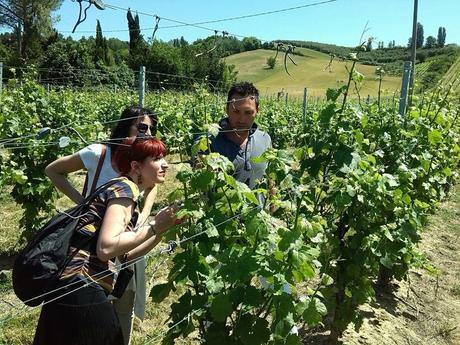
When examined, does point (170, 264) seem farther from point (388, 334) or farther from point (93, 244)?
point (93, 244)

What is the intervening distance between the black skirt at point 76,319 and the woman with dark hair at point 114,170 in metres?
0.75

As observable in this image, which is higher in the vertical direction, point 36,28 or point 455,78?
point 36,28

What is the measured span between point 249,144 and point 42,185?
121 inches

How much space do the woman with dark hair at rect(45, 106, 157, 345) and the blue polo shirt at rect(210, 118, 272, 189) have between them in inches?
17.6

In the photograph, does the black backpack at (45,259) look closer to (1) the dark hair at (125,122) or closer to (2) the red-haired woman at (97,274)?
(2) the red-haired woman at (97,274)

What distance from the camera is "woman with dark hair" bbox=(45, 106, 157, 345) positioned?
277 centimetres

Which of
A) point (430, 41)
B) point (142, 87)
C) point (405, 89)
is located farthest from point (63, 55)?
point (430, 41)

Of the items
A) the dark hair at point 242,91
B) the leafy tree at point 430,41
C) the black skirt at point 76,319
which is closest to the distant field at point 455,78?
the dark hair at point 242,91

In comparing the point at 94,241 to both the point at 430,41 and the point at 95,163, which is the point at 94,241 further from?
the point at 430,41

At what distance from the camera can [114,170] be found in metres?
2.71

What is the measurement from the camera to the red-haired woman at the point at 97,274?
1.94 metres

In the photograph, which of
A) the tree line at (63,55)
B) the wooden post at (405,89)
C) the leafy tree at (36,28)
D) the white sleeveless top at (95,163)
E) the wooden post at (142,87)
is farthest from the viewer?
the leafy tree at (36,28)

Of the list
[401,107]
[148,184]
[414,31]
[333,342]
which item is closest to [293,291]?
[148,184]

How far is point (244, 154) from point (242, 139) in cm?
13
